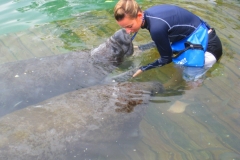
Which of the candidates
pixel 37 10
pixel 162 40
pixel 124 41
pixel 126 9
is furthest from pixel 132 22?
pixel 37 10

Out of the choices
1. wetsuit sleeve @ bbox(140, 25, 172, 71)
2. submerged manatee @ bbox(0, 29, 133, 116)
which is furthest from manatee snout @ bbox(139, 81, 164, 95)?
submerged manatee @ bbox(0, 29, 133, 116)

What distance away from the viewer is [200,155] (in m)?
4.05

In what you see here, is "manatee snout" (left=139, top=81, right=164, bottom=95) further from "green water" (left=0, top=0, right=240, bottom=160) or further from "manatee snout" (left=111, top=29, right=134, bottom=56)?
"manatee snout" (left=111, top=29, right=134, bottom=56)

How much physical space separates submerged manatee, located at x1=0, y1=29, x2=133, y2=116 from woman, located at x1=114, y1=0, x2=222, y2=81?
2.82 feet

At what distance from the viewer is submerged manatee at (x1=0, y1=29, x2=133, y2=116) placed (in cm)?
518

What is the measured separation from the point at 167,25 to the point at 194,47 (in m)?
0.69

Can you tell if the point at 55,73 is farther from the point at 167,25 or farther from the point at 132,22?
the point at 167,25

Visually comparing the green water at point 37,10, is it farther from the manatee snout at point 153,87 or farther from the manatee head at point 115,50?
the manatee snout at point 153,87

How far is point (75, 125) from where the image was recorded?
402 centimetres

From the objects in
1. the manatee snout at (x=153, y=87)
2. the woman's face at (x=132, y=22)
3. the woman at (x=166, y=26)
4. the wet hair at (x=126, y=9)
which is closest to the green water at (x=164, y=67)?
the manatee snout at (x=153, y=87)

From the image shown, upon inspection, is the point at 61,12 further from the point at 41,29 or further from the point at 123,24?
the point at 123,24

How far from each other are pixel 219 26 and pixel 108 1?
11.3 feet

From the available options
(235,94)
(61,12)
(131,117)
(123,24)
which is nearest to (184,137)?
(131,117)

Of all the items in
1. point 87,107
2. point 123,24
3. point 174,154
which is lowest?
point 174,154
